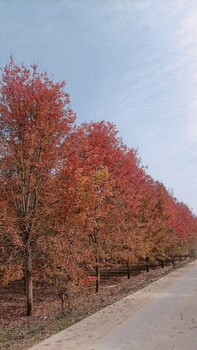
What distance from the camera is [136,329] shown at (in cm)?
957

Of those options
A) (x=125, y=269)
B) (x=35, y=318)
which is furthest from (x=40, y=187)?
(x=125, y=269)

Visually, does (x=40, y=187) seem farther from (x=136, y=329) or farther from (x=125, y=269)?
(x=125, y=269)

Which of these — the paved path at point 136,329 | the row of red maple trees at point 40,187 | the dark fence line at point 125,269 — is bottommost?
the dark fence line at point 125,269

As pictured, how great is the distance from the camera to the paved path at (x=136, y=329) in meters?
8.09

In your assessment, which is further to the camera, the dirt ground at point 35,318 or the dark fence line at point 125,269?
the dark fence line at point 125,269

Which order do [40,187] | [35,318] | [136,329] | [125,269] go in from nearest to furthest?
[136,329]
[35,318]
[40,187]
[125,269]

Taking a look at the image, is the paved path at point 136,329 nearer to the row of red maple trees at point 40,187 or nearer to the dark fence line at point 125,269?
the row of red maple trees at point 40,187

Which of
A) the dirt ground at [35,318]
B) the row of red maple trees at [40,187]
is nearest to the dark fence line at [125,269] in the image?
the dirt ground at [35,318]

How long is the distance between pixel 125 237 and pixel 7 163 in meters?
10.5

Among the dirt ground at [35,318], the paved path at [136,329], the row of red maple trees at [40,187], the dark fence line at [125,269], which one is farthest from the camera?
the dark fence line at [125,269]

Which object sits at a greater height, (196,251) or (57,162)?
(57,162)

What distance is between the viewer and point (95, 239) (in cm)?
2044

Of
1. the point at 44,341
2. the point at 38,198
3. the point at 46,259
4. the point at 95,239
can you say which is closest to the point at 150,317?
the point at 44,341

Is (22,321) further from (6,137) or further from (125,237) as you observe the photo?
(125,237)
